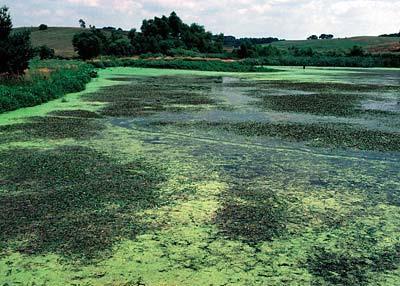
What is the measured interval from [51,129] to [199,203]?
5.26 m

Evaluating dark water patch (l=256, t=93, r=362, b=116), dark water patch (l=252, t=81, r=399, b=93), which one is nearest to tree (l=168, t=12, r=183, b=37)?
dark water patch (l=252, t=81, r=399, b=93)

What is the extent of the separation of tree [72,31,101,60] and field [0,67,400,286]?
43.5 m

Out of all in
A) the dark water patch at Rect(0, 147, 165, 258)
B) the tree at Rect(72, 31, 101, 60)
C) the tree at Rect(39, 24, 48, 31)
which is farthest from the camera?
the tree at Rect(39, 24, 48, 31)

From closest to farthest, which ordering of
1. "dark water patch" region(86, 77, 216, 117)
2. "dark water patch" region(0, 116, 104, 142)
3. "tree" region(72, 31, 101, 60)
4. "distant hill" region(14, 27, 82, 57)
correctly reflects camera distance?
"dark water patch" region(0, 116, 104, 142) < "dark water patch" region(86, 77, 216, 117) < "tree" region(72, 31, 101, 60) < "distant hill" region(14, 27, 82, 57)

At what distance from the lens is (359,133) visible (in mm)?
8969

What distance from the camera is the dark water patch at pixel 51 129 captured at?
834 cm

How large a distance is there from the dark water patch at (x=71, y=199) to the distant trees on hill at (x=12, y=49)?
35.0ft

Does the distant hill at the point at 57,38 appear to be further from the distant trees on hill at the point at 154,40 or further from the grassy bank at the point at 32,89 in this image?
the grassy bank at the point at 32,89

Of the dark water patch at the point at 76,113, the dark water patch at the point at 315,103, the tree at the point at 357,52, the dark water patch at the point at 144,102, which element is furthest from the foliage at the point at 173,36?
the dark water patch at the point at 76,113

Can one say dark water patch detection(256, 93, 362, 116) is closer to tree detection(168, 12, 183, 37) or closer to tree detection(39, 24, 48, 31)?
tree detection(168, 12, 183, 37)

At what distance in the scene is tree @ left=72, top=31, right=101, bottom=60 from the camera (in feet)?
168

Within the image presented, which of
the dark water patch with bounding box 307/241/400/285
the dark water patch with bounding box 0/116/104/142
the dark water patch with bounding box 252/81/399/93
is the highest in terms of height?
the dark water patch with bounding box 252/81/399/93

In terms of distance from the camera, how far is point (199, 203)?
4836 mm

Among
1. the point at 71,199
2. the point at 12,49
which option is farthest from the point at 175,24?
the point at 71,199
